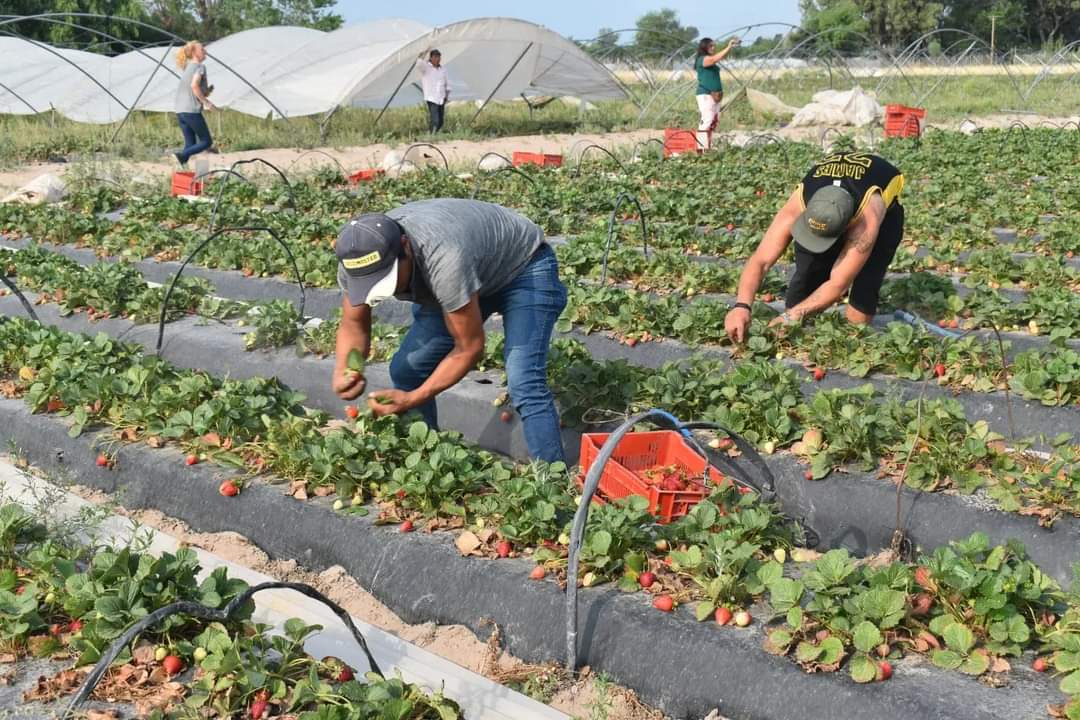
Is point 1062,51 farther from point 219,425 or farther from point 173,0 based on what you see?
point 173,0

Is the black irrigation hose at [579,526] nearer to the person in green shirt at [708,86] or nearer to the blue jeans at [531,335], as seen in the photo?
the blue jeans at [531,335]

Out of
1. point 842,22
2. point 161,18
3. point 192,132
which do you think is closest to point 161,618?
point 192,132

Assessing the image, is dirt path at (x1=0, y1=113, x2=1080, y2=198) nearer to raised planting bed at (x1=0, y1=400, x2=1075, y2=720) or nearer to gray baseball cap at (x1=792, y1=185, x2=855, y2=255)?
gray baseball cap at (x1=792, y1=185, x2=855, y2=255)

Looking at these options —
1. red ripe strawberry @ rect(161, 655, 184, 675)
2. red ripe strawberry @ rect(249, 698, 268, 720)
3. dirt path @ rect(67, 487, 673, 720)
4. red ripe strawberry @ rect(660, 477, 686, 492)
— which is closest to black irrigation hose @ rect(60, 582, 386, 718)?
red ripe strawberry @ rect(161, 655, 184, 675)

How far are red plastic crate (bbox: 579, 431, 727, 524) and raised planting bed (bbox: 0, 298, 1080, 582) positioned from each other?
1.59 ft

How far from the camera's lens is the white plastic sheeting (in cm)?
1805

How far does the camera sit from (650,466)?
418cm

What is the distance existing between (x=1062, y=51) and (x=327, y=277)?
22500 millimetres

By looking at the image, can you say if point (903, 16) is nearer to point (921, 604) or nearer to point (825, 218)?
point (825, 218)

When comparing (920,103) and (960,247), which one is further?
(920,103)

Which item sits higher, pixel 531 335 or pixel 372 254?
pixel 372 254

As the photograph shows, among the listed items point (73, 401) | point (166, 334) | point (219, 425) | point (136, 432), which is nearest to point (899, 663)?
point (219, 425)

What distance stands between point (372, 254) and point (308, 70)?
16.5 m

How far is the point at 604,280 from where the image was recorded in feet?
21.9
